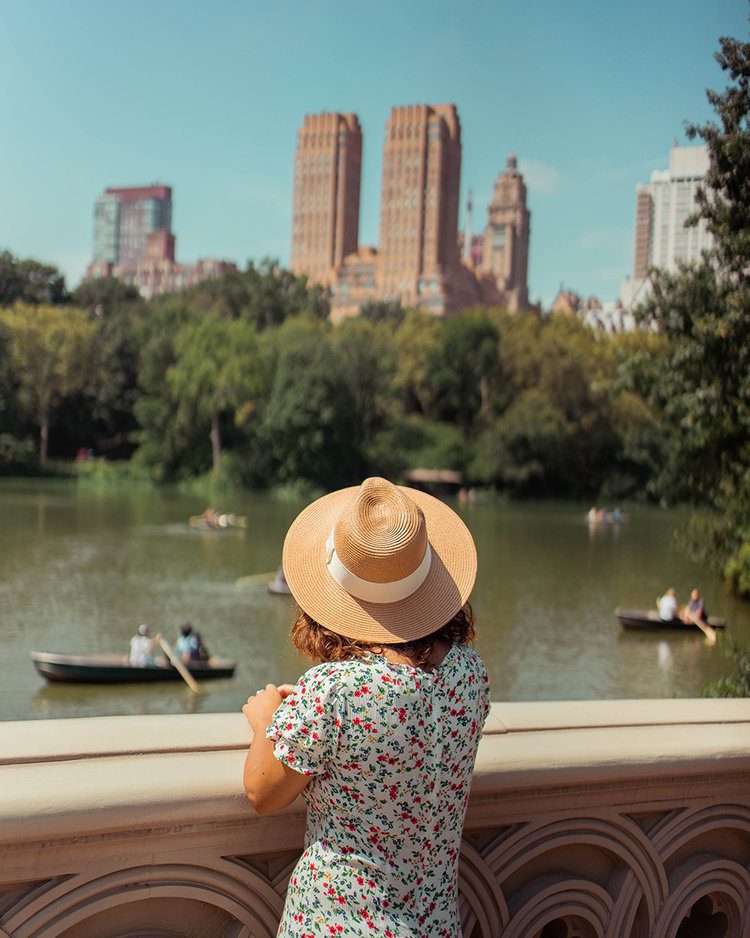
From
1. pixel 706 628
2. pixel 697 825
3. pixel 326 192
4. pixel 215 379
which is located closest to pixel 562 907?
pixel 697 825

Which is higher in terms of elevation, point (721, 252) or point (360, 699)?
point (721, 252)

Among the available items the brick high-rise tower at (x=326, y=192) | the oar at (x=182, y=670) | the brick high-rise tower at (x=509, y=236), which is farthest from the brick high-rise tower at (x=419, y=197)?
the oar at (x=182, y=670)

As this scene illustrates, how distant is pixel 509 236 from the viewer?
146500mm

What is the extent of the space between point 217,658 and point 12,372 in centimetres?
3601

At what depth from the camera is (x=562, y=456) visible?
48.7 metres

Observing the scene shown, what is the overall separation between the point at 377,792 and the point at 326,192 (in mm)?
130874

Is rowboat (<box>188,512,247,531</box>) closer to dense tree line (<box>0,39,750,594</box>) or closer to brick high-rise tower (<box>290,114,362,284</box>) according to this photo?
dense tree line (<box>0,39,750,594</box>)

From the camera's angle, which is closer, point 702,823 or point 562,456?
point 702,823

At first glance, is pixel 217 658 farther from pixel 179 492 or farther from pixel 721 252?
pixel 179 492

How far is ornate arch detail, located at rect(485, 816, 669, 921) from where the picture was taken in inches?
66.9

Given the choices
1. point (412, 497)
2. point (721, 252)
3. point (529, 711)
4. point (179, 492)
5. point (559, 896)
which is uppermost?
point (721, 252)

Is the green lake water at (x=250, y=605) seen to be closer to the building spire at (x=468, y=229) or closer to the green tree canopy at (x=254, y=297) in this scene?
the green tree canopy at (x=254, y=297)

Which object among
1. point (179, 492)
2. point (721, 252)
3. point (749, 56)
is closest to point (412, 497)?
point (749, 56)

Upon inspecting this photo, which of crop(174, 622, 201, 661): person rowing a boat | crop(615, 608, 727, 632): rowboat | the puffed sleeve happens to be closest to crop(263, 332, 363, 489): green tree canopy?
crop(615, 608, 727, 632): rowboat
